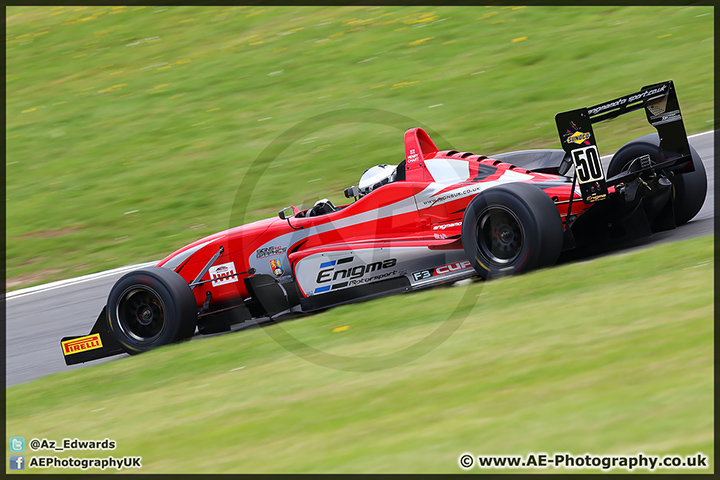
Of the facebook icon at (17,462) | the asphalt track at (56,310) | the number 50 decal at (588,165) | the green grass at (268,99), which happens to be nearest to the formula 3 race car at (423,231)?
the number 50 decal at (588,165)

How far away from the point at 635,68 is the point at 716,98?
2268mm

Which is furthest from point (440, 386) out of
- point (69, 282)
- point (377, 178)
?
point (69, 282)

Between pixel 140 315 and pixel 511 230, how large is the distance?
4.02 m

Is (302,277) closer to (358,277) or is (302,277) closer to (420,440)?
(358,277)

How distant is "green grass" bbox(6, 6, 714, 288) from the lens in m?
14.1

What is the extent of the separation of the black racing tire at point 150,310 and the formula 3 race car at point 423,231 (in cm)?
1

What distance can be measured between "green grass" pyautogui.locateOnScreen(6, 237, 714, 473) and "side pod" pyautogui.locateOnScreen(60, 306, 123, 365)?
22.5 inches

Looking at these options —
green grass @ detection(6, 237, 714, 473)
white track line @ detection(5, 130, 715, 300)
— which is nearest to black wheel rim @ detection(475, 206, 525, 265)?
green grass @ detection(6, 237, 714, 473)

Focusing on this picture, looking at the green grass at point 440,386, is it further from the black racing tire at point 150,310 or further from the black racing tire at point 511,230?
the black racing tire at point 150,310

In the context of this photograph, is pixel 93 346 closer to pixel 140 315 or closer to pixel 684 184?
pixel 140 315

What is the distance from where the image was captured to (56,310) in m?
11.2

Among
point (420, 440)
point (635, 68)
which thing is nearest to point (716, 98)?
point (635, 68)

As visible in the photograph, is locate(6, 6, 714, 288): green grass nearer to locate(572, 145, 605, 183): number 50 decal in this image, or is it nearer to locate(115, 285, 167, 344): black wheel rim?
locate(115, 285, 167, 344): black wheel rim

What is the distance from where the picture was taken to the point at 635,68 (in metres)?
15.4
